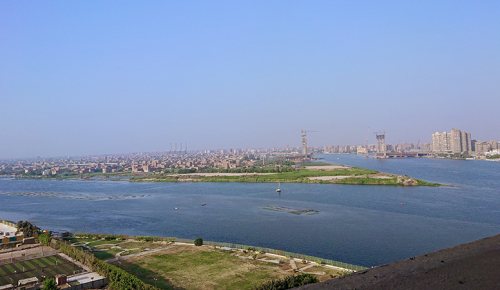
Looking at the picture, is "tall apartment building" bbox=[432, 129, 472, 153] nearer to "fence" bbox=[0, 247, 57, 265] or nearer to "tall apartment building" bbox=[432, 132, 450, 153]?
"tall apartment building" bbox=[432, 132, 450, 153]

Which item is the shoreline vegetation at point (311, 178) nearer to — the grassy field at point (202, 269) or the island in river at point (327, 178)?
the island in river at point (327, 178)

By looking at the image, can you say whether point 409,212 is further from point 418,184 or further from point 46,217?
point 46,217

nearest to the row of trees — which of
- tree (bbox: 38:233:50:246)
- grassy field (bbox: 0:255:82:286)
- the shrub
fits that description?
grassy field (bbox: 0:255:82:286)

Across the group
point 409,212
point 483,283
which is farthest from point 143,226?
point 483,283

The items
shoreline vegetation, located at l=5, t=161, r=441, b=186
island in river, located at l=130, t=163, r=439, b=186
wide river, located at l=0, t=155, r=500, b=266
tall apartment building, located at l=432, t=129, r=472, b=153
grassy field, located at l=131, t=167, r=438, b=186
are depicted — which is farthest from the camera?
tall apartment building, located at l=432, t=129, r=472, b=153

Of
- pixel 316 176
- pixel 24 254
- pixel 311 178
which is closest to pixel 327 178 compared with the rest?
pixel 311 178
